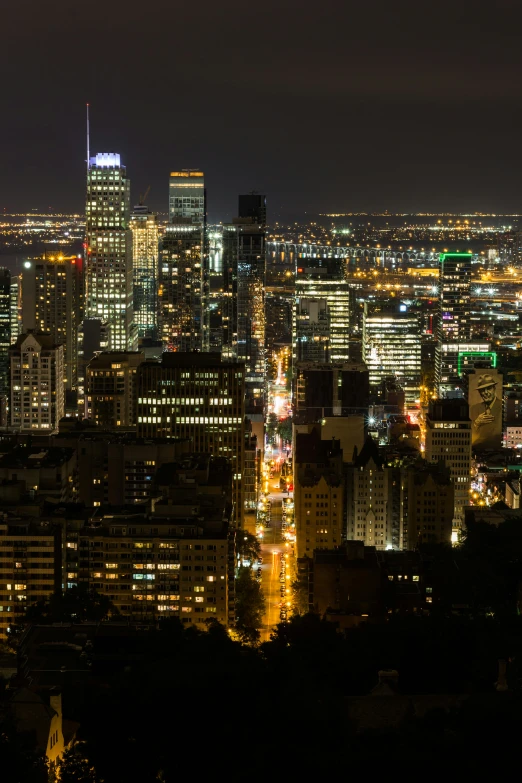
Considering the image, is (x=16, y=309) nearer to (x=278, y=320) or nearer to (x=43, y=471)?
(x=278, y=320)

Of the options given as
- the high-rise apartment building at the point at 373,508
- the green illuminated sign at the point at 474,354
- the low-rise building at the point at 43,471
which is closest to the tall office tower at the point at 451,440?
the high-rise apartment building at the point at 373,508

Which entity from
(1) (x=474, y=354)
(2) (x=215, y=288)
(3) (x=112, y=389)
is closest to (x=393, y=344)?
(1) (x=474, y=354)

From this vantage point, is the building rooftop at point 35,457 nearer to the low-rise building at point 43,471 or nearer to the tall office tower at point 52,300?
the low-rise building at point 43,471

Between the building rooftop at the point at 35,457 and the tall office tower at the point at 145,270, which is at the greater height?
the tall office tower at the point at 145,270

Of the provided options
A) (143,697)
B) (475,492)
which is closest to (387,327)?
(475,492)

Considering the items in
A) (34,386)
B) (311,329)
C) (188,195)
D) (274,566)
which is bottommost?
(274,566)

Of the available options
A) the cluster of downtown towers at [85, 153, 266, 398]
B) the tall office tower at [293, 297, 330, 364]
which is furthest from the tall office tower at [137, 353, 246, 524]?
the tall office tower at [293, 297, 330, 364]
